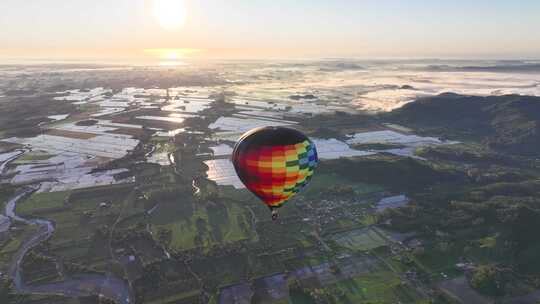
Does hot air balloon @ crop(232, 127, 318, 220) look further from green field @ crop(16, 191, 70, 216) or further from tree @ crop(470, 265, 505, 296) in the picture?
green field @ crop(16, 191, 70, 216)

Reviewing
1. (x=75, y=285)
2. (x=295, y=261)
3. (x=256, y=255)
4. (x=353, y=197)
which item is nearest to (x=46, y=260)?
(x=75, y=285)

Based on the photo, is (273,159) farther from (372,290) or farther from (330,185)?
(330,185)

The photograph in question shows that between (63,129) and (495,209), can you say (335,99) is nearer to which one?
(63,129)

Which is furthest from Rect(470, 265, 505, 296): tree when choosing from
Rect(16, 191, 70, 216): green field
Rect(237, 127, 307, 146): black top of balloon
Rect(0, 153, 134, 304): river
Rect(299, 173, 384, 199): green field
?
Rect(16, 191, 70, 216): green field

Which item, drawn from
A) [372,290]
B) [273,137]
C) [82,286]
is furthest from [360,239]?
[82,286]

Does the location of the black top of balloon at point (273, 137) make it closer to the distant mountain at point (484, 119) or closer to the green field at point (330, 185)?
the green field at point (330, 185)
